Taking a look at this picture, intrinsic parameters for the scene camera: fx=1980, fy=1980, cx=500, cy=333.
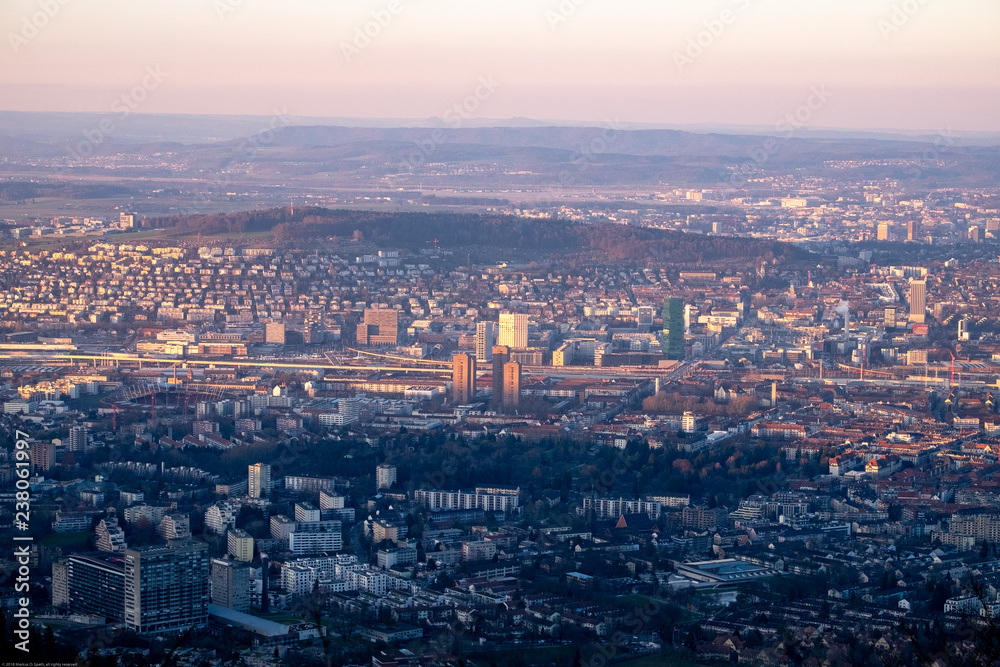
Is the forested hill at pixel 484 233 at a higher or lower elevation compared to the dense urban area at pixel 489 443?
higher

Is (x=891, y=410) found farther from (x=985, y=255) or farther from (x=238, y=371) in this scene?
(x=985, y=255)

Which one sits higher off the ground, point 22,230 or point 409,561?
point 22,230

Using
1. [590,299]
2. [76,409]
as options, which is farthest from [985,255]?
[76,409]

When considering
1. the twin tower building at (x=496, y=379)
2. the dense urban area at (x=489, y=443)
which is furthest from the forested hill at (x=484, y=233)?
the twin tower building at (x=496, y=379)

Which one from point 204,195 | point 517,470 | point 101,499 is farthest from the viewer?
point 204,195

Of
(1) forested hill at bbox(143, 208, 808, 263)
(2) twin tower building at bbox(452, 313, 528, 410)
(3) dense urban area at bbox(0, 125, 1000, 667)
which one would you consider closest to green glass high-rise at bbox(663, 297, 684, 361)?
(3) dense urban area at bbox(0, 125, 1000, 667)

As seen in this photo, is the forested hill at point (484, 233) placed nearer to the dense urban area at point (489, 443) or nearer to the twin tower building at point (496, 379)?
the dense urban area at point (489, 443)
